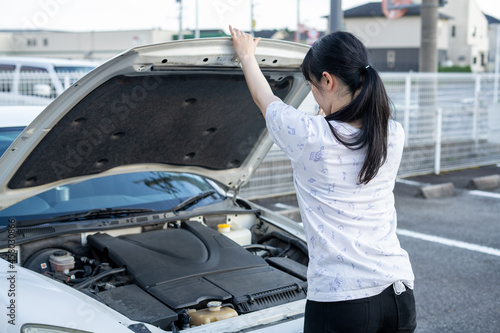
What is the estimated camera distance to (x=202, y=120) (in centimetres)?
327

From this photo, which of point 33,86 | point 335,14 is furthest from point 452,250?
point 33,86

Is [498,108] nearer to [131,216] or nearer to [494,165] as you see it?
[494,165]

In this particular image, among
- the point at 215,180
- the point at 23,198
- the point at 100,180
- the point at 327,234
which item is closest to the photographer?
the point at 327,234

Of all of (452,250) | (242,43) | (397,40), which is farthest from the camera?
(397,40)

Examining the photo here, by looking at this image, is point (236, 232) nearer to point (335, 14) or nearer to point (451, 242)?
point (335, 14)

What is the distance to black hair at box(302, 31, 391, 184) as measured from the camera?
188cm

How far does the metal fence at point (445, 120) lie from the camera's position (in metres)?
10.1

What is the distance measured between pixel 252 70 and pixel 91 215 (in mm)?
1555

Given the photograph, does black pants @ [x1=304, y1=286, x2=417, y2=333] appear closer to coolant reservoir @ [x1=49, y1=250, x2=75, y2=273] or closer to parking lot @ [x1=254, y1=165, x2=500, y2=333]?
coolant reservoir @ [x1=49, y1=250, x2=75, y2=273]

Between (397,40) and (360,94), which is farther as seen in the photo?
(397,40)

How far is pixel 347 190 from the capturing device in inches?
75.0

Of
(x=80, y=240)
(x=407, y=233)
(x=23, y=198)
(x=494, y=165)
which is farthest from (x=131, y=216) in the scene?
(x=494, y=165)

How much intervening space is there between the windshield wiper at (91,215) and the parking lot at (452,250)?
236 cm

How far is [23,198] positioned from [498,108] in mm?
10932
